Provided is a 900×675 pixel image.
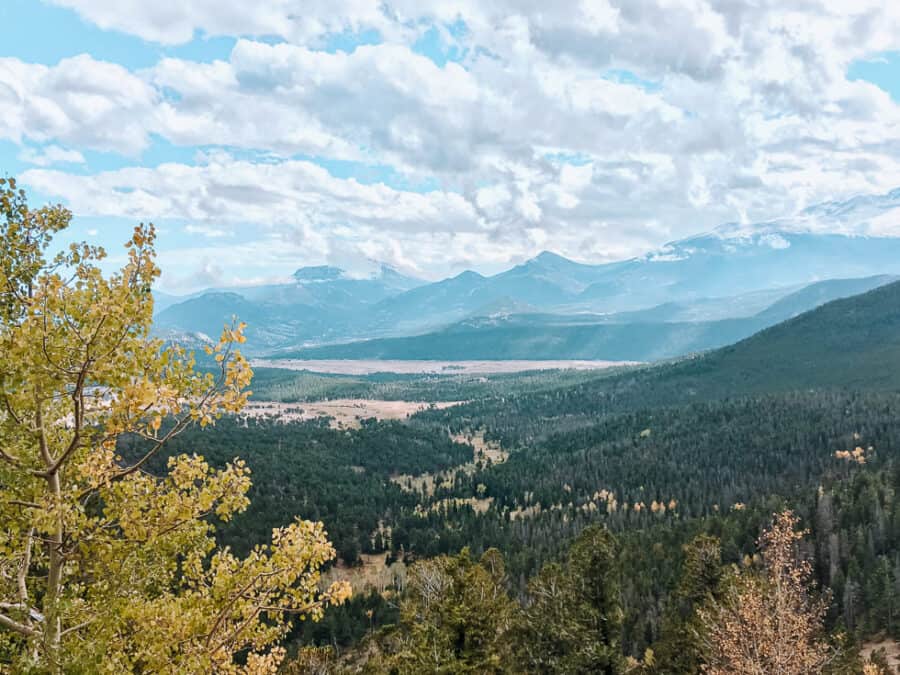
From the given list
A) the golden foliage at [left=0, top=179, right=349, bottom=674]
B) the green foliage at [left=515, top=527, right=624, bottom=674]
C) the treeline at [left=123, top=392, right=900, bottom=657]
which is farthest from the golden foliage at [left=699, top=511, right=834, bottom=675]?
the treeline at [left=123, top=392, right=900, bottom=657]

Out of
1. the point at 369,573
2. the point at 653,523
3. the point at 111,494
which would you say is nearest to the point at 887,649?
the point at 653,523

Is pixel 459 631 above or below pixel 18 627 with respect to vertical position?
below

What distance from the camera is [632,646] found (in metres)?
84.2

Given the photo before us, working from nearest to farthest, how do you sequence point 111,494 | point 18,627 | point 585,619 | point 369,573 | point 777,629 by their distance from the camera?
point 18,627 → point 111,494 → point 777,629 → point 585,619 → point 369,573

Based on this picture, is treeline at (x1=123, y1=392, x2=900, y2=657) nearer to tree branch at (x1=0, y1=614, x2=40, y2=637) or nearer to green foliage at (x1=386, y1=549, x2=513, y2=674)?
green foliage at (x1=386, y1=549, x2=513, y2=674)

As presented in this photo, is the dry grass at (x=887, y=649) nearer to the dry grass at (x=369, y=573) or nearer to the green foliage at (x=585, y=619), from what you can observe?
the green foliage at (x=585, y=619)

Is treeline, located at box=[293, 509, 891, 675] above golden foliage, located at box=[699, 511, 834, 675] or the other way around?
the other way around

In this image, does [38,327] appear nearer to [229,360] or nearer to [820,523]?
[229,360]

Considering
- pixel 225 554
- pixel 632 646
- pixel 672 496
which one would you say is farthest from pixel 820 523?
pixel 225 554

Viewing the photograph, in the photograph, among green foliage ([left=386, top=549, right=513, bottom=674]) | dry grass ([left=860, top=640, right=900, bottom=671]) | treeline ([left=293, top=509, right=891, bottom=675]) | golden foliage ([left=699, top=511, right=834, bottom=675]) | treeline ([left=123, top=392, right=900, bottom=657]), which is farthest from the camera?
treeline ([left=123, top=392, right=900, bottom=657])

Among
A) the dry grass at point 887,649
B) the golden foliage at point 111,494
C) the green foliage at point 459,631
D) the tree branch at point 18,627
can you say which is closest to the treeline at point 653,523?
the dry grass at point 887,649

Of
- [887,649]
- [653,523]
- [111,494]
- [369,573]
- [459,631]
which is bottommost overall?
[369,573]

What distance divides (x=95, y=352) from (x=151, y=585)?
6.46 metres

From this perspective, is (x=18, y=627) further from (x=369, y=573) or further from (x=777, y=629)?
(x=369, y=573)
